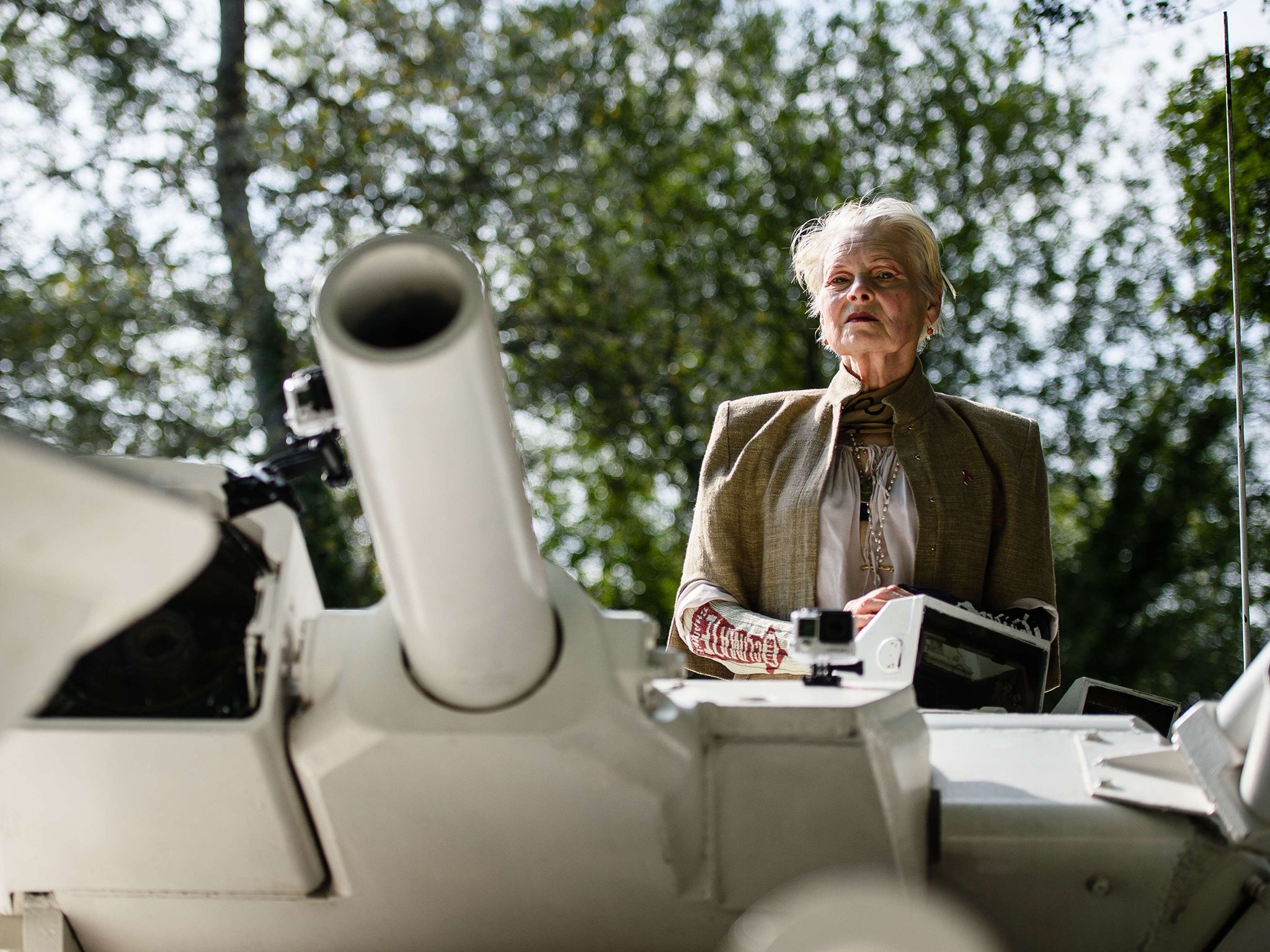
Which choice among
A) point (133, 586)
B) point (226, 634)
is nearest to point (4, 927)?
point (226, 634)

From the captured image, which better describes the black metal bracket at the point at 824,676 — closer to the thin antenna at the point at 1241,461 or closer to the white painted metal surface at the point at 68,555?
the thin antenna at the point at 1241,461

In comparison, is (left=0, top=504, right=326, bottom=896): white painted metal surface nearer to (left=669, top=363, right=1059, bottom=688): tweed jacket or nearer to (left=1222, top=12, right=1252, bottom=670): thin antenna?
(left=669, top=363, right=1059, bottom=688): tweed jacket

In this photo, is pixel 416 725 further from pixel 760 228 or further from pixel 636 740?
pixel 760 228

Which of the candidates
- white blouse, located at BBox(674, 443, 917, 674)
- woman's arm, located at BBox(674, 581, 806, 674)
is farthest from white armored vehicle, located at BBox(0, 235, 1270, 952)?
white blouse, located at BBox(674, 443, 917, 674)

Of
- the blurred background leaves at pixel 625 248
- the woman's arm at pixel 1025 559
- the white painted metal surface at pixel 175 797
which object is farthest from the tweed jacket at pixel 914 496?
the blurred background leaves at pixel 625 248

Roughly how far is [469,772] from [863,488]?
1769 millimetres

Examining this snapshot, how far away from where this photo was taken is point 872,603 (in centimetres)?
299

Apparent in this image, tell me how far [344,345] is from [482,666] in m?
0.49

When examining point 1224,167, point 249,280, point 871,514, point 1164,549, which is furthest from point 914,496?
point 1164,549

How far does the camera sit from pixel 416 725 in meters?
1.83

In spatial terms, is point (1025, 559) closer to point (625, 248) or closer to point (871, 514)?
point (871, 514)

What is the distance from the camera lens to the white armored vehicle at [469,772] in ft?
5.21

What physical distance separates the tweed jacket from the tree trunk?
9.79 m

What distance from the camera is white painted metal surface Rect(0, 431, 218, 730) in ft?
4.61
